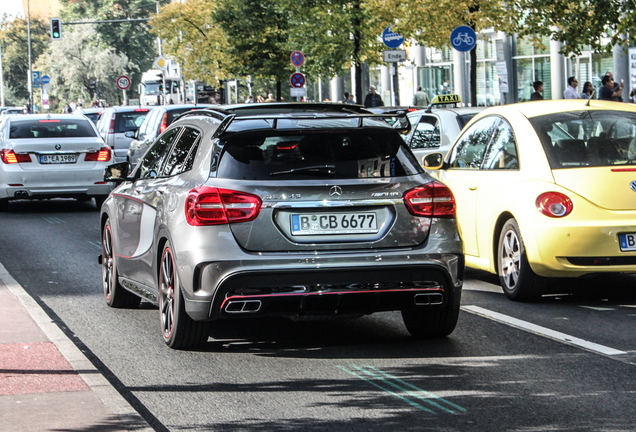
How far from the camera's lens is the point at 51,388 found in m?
5.76

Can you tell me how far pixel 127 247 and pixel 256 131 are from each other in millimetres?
2059

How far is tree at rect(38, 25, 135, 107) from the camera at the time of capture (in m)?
95.9

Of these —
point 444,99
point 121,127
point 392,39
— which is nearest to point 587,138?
point 444,99

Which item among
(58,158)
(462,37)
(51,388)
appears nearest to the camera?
(51,388)

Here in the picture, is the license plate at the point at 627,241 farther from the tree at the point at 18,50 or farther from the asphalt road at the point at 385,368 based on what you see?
the tree at the point at 18,50

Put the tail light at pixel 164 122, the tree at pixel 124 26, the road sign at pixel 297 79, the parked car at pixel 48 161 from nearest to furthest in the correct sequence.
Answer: the parked car at pixel 48 161, the tail light at pixel 164 122, the road sign at pixel 297 79, the tree at pixel 124 26

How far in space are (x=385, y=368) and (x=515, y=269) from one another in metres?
2.78

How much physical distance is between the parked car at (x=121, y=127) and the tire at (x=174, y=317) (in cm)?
2045

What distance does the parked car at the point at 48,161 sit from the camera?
18.0 m

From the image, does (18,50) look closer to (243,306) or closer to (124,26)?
(124,26)

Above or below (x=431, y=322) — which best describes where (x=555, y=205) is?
above

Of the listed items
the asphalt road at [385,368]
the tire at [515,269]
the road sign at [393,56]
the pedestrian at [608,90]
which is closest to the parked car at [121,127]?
the road sign at [393,56]

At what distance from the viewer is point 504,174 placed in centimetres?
904

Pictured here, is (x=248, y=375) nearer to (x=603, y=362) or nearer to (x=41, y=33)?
(x=603, y=362)
